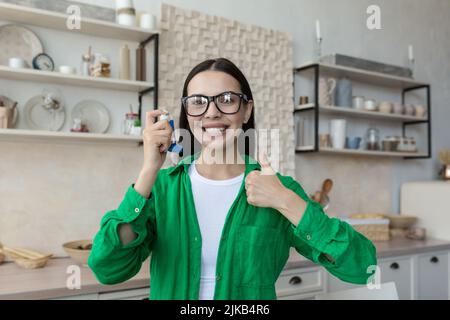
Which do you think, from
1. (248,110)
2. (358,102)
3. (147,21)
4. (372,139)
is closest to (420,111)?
(372,139)

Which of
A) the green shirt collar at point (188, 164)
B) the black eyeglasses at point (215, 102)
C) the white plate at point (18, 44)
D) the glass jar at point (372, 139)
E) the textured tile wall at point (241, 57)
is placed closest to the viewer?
the black eyeglasses at point (215, 102)

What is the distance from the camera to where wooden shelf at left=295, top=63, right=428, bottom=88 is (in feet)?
10.1

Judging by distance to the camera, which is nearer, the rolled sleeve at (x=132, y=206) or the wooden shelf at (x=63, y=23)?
the rolled sleeve at (x=132, y=206)

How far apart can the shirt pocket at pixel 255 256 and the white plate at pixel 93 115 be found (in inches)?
58.7

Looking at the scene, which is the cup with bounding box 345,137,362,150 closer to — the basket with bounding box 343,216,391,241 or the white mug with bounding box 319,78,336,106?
the white mug with bounding box 319,78,336,106

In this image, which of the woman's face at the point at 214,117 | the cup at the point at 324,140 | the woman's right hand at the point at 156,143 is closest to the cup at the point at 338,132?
the cup at the point at 324,140

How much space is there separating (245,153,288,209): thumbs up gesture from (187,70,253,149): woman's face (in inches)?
5.0

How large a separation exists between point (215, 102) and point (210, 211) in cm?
29

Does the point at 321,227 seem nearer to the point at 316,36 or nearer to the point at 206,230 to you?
the point at 206,230

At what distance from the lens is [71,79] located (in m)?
2.14

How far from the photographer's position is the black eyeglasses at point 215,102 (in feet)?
3.62

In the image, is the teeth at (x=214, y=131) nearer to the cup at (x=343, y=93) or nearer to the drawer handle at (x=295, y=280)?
the drawer handle at (x=295, y=280)

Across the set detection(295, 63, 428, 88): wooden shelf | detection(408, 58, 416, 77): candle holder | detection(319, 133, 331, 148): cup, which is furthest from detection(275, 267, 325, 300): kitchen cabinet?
detection(408, 58, 416, 77): candle holder

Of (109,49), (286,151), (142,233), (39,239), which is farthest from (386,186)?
(142,233)
